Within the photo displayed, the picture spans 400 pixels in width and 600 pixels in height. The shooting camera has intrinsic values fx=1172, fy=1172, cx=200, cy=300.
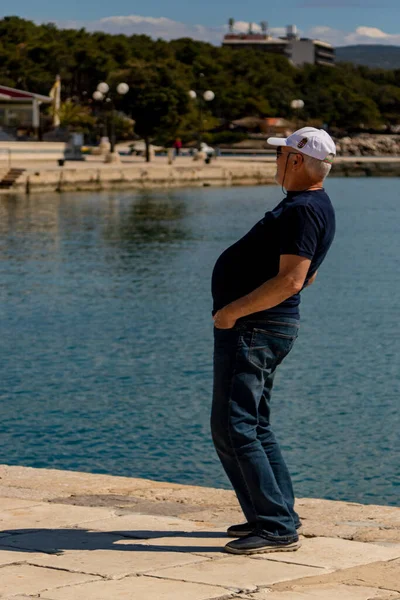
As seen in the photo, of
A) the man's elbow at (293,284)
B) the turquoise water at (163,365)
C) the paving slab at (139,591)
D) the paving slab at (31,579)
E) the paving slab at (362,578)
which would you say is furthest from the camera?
the turquoise water at (163,365)

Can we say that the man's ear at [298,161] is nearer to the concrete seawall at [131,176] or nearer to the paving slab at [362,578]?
the paving slab at [362,578]

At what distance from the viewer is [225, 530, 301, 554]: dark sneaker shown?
510cm

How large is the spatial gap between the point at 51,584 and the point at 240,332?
55.0 inches

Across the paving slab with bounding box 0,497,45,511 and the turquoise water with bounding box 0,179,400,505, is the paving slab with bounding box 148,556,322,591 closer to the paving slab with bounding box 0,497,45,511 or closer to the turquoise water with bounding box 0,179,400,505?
the paving slab with bounding box 0,497,45,511

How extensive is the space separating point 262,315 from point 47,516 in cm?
157

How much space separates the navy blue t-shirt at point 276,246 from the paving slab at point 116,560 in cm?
111

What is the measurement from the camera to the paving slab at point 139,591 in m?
4.28

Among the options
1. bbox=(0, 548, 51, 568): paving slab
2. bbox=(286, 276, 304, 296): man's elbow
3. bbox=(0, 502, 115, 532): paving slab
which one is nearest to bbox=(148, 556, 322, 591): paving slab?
bbox=(0, 548, 51, 568): paving slab

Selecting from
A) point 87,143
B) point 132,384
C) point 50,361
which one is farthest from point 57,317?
point 87,143

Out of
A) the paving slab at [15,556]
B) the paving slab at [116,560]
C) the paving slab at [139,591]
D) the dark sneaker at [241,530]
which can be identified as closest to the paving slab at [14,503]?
the paving slab at [15,556]

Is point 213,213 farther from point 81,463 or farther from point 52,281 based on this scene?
point 81,463

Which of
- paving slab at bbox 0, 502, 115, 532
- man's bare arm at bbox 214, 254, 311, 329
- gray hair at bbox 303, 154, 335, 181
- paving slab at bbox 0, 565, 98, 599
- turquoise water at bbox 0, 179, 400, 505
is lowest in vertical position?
turquoise water at bbox 0, 179, 400, 505

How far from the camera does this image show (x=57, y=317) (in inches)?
837

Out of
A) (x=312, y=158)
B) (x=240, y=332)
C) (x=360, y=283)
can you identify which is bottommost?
(x=360, y=283)
